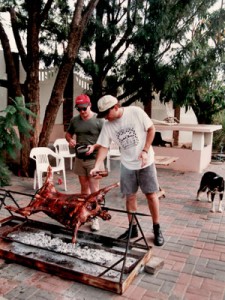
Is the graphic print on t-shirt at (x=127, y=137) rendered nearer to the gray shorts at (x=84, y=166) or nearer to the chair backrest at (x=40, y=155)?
the gray shorts at (x=84, y=166)

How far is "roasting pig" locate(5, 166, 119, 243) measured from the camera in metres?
3.32

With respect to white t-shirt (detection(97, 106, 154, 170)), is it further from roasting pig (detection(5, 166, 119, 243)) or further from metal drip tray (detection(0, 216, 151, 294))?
metal drip tray (detection(0, 216, 151, 294))

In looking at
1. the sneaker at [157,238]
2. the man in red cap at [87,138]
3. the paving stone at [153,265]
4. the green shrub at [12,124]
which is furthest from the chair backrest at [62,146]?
the paving stone at [153,265]

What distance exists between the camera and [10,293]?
9.78ft

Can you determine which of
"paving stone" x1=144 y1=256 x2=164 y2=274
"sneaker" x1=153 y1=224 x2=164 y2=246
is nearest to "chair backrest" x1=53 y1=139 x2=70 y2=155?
"sneaker" x1=153 y1=224 x2=164 y2=246

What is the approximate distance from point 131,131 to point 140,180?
68 centimetres

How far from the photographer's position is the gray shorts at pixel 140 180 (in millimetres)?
3963

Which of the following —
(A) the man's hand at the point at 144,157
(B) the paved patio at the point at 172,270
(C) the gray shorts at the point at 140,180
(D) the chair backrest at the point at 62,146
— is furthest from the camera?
(D) the chair backrest at the point at 62,146

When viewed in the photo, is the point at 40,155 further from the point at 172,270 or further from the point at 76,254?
the point at 172,270

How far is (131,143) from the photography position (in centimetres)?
379

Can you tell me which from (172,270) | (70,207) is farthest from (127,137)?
(172,270)

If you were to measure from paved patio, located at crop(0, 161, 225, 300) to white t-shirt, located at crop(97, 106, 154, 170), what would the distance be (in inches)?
48.5

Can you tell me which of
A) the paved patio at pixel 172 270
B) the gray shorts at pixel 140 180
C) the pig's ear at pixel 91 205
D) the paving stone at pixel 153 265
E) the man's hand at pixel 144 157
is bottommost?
the paved patio at pixel 172 270

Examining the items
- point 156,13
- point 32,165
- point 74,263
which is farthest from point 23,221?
point 156,13
